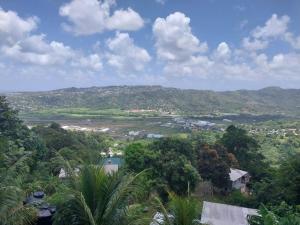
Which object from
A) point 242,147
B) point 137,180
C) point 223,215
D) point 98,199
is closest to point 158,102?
point 242,147

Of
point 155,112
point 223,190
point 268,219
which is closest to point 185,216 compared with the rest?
point 268,219

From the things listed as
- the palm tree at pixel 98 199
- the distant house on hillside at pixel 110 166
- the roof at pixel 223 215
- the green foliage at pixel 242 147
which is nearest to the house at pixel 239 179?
the green foliage at pixel 242 147

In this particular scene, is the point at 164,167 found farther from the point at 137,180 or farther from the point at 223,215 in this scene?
the point at 137,180

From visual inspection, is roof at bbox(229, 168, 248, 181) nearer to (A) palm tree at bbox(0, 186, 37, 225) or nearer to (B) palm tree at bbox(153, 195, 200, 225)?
(B) palm tree at bbox(153, 195, 200, 225)

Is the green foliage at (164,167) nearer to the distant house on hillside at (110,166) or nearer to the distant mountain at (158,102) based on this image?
the distant house on hillside at (110,166)

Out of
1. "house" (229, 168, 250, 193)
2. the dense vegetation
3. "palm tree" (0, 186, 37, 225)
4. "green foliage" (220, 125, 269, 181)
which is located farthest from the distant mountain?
"palm tree" (0, 186, 37, 225)

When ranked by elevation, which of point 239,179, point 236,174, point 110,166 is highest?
point 110,166
